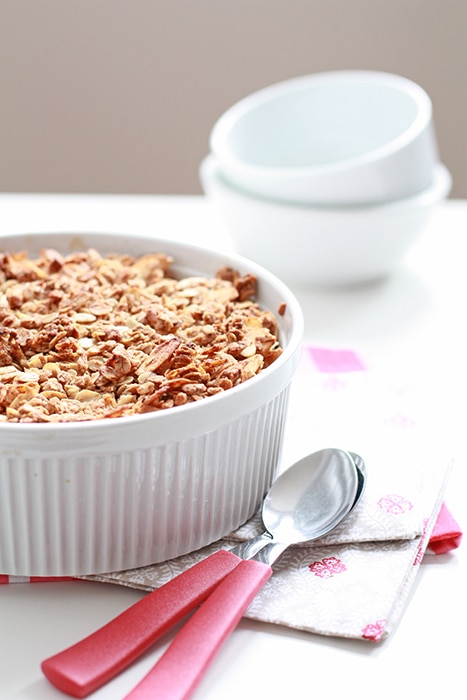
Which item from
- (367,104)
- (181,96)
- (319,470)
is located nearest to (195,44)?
(181,96)

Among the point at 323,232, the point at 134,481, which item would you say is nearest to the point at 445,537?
the point at 134,481

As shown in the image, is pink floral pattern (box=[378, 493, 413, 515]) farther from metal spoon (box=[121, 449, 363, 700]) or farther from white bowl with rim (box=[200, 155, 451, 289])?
white bowl with rim (box=[200, 155, 451, 289])

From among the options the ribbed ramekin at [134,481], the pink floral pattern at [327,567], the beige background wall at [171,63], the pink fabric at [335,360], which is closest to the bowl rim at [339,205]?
the pink fabric at [335,360]

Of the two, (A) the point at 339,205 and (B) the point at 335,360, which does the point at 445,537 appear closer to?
(B) the point at 335,360

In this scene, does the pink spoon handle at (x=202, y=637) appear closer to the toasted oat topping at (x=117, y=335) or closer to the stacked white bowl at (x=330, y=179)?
the toasted oat topping at (x=117, y=335)

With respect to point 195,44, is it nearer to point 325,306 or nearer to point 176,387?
point 325,306

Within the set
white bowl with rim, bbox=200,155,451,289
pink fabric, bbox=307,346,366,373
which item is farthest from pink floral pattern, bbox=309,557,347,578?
white bowl with rim, bbox=200,155,451,289

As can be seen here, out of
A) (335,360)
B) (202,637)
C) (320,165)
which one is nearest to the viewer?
(202,637)

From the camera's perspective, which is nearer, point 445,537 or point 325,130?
point 445,537
